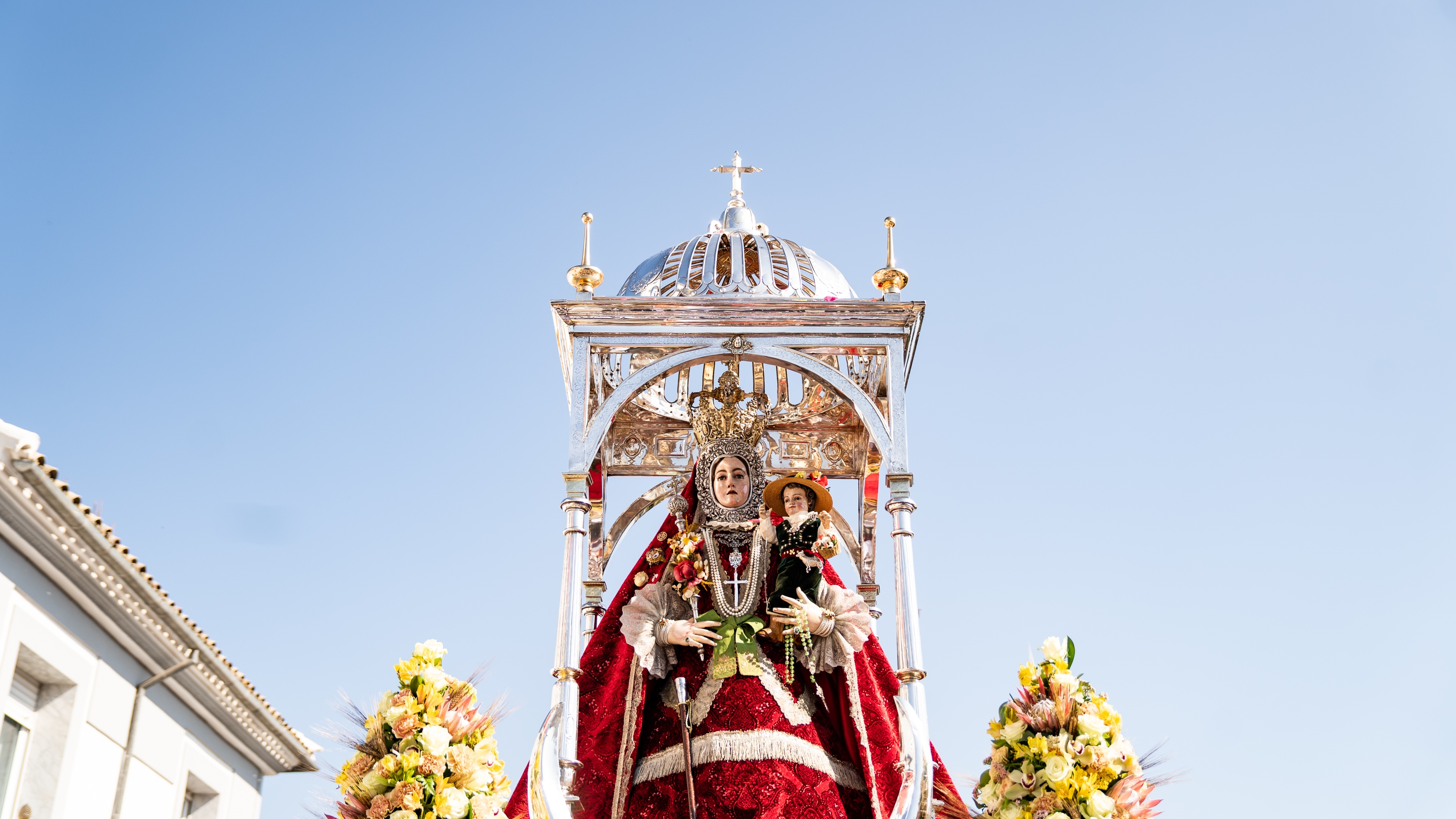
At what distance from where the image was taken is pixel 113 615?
12.1m

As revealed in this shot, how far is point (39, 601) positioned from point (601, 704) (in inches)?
176

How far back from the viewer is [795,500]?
10445mm

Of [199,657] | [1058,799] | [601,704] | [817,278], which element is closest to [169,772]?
[199,657]

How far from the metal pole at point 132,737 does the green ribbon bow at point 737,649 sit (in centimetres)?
586

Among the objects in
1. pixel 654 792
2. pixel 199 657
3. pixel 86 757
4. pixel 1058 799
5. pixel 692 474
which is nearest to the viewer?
pixel 1058 799

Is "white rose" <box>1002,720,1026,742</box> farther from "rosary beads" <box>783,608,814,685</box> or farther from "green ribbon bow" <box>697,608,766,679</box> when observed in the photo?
"green ribbon bow" <box>697,608,766,679</box>

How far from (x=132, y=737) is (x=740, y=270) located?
22.6 feet

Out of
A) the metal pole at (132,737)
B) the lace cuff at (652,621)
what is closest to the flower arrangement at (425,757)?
the lace cuff at (652,621)

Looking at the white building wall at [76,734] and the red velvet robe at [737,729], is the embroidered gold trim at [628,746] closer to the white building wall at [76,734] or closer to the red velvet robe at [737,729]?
the red velvet robe at [737,729]

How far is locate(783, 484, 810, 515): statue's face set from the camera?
10.4 metres

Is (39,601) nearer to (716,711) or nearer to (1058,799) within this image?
(716,711)

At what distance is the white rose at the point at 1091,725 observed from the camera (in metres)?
8.46

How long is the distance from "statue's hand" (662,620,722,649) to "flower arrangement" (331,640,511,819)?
66.0 inches

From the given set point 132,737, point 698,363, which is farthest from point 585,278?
point 132,737
